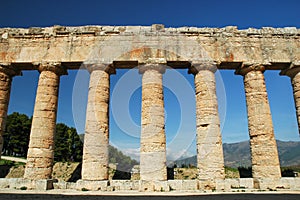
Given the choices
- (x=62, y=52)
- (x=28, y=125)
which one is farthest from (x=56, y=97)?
(x=28, y=125)

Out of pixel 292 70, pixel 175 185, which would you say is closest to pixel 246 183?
pixel 175 185

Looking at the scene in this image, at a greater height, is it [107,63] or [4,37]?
[4,37]

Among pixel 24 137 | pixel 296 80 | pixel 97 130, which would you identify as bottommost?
pixel 97 130

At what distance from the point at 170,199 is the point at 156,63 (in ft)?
27.4

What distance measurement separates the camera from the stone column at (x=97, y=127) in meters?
12.9

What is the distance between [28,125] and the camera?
46.3 m

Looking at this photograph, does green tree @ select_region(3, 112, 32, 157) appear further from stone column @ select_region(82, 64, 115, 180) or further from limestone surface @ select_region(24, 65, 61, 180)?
stone column @ select_region(82, 64, 115, 180)

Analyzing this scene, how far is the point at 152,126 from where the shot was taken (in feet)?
44.5

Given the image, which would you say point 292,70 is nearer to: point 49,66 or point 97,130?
point 97,130

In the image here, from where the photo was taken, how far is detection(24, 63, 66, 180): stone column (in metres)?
13.1

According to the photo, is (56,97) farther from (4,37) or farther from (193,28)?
(193,28)

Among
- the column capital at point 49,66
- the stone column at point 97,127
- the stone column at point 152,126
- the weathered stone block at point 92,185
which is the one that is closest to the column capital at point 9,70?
the column capital at point 49,66

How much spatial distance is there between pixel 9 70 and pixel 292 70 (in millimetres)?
18419

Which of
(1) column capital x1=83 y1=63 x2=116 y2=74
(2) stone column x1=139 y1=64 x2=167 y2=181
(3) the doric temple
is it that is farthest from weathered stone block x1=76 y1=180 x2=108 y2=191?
(1) column capital x1=83 y1=63 x2=116 y2=74
